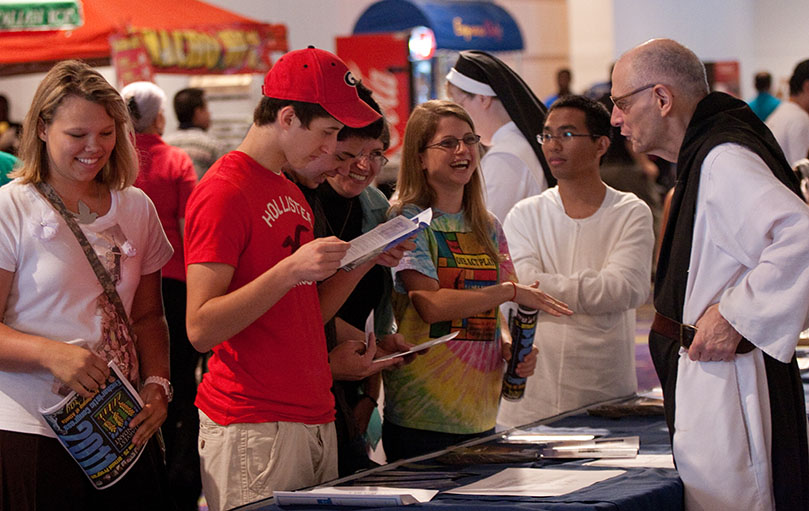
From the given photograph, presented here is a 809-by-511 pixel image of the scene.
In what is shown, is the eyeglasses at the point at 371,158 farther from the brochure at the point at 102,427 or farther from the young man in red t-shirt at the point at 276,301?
the brochure at the point at 102,427

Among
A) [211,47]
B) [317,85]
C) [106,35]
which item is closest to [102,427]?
[317,85]

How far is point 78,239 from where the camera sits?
7.52ft

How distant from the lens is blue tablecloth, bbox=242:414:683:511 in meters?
2.09

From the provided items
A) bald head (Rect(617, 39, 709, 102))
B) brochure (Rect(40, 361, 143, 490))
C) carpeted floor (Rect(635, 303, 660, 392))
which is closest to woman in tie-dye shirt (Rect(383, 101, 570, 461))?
bald head (Rect(617, 39, 709, 102))

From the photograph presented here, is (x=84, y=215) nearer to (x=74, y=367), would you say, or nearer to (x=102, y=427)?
(x=74, y=367)

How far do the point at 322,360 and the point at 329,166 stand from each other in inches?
17.5

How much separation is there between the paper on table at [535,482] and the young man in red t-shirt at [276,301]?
393 millimetres

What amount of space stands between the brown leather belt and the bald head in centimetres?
54

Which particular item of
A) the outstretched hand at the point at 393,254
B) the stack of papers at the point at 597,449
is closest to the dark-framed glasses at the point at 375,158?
the outstretched hand at the point at 393,254

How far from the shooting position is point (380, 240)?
7.45ft

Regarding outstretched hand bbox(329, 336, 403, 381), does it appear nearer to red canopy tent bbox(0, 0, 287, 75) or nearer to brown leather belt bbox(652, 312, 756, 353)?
brown leather belt bbox(652, 312, 756, 353)

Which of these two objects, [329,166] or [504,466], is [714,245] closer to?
[504,466]

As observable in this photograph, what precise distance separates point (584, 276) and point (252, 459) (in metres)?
1.40

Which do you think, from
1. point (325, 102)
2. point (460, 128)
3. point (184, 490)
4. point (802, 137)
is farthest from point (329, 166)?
point (802, 137)
